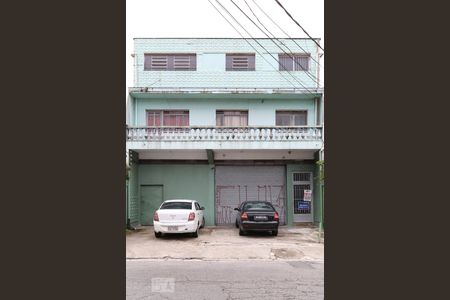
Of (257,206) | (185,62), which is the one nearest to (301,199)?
(257,206)

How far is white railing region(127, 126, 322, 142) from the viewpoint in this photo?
658 inches

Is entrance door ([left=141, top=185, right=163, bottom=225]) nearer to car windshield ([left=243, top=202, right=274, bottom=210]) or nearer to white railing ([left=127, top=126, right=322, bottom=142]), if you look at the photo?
white railing ([left=127, top=126, right=322, bottom=142])

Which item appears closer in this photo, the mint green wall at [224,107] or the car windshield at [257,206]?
the car windshield at [257,206]

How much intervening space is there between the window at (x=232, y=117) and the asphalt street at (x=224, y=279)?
9.10 m

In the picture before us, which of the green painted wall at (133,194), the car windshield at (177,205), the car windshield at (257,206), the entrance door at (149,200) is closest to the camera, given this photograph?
the car windshield at (177,205)

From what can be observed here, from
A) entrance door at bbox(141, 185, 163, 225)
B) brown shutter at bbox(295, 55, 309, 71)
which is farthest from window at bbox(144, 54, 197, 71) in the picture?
entrance door at bbox(141, 185, 163, 225)

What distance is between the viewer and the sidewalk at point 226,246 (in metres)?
10.9

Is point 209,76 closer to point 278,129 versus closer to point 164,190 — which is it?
point 278,129

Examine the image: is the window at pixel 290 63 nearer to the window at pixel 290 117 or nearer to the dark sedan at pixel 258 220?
the window at pixel 290 117

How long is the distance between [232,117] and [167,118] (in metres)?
2.99

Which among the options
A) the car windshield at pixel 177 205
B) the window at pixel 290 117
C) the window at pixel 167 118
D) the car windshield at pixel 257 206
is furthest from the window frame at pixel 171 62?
the car windshield at pixel 257 206

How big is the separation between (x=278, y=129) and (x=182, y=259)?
26.6ft

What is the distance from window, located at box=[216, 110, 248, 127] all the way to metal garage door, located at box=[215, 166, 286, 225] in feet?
6.65

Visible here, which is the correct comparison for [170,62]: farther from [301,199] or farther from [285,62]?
[301,199]
